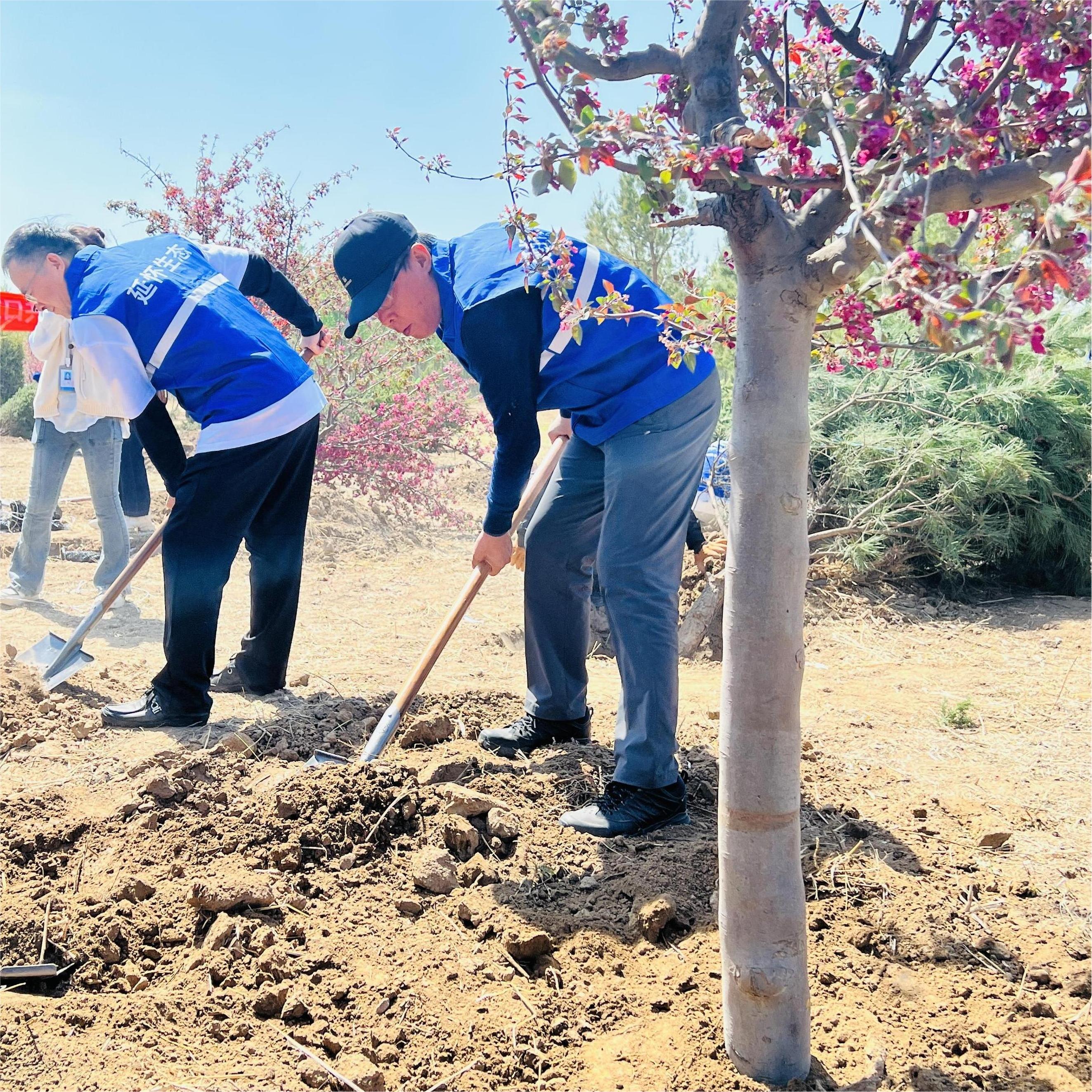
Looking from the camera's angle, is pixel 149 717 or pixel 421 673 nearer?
pixel 421 673

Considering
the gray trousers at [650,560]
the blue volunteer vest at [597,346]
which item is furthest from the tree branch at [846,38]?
the gray trousers at [650,560]

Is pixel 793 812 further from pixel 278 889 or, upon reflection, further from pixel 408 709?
pixel 408 709

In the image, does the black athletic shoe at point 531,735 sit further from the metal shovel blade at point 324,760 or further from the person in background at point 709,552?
the person in background at point 709,552

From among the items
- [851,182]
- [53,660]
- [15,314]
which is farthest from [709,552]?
[15,314]

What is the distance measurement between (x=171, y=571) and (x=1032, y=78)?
312cm

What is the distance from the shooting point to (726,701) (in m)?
1.74

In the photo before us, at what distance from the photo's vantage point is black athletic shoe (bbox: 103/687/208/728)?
146 inches

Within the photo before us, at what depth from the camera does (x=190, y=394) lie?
3.61m

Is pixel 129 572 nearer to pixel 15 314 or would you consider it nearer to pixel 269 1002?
pixel 269 1002

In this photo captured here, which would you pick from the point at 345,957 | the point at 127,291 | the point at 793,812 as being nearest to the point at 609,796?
the point at 345,957

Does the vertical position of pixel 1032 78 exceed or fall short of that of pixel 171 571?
it exceeds it

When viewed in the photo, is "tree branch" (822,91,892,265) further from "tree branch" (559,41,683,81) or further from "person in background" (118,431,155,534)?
"person in background" (118,431,155,534)

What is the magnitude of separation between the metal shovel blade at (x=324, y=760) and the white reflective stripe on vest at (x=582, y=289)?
142 centimetres

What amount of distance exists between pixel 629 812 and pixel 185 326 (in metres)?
2.32
